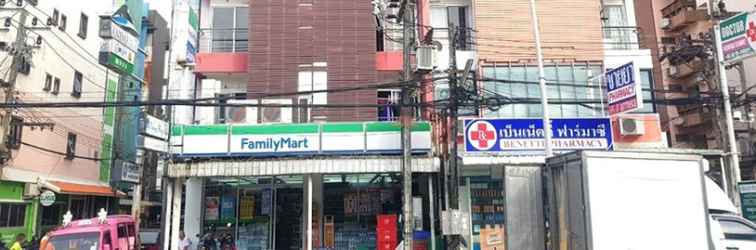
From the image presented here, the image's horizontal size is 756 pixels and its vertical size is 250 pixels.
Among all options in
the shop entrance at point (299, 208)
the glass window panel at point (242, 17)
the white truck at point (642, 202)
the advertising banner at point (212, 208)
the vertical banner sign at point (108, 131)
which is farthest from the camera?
the vertical banner sign at point (108, 131)

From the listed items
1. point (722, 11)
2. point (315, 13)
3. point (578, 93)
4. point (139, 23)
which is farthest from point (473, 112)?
point (139, 23)

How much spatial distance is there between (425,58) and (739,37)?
954 cm

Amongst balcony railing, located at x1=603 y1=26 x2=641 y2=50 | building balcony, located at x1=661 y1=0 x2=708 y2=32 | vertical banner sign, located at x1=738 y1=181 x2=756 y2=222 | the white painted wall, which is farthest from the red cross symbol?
the white painted wall

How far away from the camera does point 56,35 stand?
27.3m

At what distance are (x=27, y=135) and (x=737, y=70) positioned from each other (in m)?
31.5

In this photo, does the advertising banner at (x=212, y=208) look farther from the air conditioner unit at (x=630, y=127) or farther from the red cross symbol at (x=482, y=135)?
the air conditioner unit at (x=630, y=127)

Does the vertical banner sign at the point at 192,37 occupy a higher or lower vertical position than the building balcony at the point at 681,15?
lower

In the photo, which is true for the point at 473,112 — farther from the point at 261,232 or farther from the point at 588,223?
the point at 588,223

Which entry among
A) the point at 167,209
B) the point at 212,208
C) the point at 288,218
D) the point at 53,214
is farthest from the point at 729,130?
the point at 53,214

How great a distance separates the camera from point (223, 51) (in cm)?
2002

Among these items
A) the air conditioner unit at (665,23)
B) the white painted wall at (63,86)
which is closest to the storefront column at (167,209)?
the white painted wall at (63,86)

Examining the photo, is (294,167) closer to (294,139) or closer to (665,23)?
(294,139)

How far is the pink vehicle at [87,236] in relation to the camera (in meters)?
13.8

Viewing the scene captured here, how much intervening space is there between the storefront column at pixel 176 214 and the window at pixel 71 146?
14.4 meters
